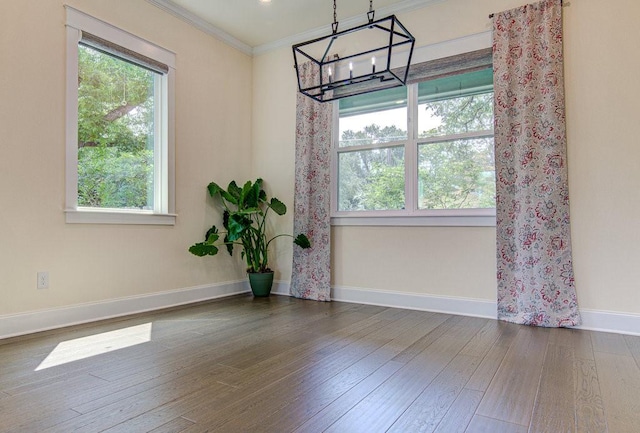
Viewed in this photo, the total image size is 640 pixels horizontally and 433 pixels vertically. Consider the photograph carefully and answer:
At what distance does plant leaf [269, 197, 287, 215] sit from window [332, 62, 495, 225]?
0.60 m

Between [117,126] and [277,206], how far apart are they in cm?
175

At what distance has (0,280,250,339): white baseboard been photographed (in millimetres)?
2787

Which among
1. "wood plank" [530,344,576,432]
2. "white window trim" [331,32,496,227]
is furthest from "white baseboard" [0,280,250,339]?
"wood plank" [530,344,576,432]

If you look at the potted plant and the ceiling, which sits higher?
the ceiling

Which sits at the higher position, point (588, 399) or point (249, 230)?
point (249, 230)

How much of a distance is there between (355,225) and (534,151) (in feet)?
5.94

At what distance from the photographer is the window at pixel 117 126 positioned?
3145 mm

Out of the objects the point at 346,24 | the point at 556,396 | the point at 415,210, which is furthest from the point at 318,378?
the point at 346,24

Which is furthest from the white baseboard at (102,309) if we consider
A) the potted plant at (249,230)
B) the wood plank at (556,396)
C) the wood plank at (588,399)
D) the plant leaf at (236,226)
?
the wood plank at (588,399)

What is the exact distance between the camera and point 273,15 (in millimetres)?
4039

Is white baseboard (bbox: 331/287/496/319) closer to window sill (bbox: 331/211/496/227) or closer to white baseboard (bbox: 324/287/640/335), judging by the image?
white baseboard (bbox: 324/287/640/335)

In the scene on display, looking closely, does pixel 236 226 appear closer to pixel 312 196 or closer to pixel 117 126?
pixel 312 196

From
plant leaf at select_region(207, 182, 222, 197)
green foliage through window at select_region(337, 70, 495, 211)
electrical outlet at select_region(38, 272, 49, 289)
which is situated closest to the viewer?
electrical outlet at select_region(38, 272, 49, 289)

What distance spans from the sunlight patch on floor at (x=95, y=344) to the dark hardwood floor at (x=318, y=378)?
0.01 meters
